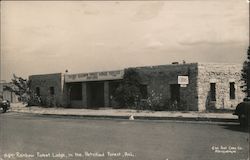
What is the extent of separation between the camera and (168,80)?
2873cm

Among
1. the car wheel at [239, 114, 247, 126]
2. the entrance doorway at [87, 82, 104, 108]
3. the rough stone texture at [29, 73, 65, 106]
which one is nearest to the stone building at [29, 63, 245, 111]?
the entrance doorway at [87, 82, 104, 108]

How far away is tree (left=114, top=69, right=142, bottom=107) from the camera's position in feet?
100

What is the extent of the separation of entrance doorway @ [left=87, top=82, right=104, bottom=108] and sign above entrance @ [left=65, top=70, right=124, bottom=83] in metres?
0.94

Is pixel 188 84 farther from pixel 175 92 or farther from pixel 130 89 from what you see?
pixel 130 89

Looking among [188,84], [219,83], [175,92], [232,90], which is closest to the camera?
[188,84]

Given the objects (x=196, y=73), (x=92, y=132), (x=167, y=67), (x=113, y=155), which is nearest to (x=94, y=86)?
(x=167, y=67)

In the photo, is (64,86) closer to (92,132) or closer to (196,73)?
(196,73)

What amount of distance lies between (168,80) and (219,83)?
3288 mm

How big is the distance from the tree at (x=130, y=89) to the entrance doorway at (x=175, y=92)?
8.91 ft

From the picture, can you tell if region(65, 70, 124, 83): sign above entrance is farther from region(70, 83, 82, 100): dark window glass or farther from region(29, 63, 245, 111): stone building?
region(70, 83, 82, 100): dark window glass

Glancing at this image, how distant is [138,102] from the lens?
99.9 feet

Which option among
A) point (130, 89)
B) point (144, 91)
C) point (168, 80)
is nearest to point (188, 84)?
point (168, 80)

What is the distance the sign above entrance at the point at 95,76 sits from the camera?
107 feet

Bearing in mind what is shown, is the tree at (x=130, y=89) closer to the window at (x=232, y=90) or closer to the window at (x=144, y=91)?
the window at (x=144, y=91)
